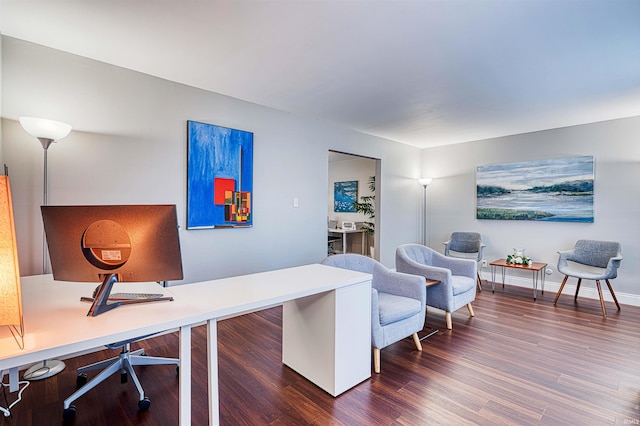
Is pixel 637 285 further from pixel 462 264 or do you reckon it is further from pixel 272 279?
pixel 272 279

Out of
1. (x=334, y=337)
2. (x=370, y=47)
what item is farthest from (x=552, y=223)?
(x=334, y=337)

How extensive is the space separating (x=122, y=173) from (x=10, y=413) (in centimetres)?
176

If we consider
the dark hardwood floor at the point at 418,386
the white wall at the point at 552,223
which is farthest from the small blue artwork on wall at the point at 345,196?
the dark hardwood floor at the point at 418,386

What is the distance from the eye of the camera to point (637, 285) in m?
3.93

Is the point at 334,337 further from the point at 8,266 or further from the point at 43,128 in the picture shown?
the point at 43,128

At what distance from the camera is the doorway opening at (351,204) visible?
6.85m

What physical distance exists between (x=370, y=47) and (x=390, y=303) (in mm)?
1974

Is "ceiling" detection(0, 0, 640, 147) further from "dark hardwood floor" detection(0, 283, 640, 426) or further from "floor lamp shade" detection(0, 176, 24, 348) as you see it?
"dark hardwood floor" detection(0, 283, 640, 426)

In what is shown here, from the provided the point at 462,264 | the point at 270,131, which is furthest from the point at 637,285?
the point at 270,131

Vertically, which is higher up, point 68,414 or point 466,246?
point 466,246

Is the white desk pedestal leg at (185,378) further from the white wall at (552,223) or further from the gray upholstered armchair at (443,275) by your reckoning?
the white wall at (552,223)

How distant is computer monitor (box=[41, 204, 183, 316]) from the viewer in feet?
4.51

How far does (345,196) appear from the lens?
24.6 feet

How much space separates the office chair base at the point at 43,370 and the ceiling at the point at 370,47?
238 cm
